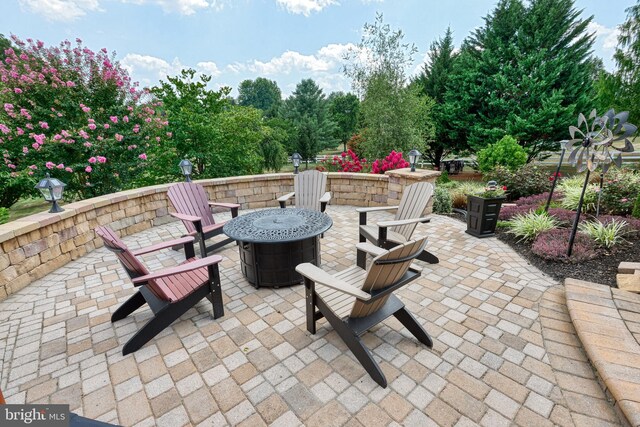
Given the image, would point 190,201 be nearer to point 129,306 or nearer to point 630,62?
point 129,306

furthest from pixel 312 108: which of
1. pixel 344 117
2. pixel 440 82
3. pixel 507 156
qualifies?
pixel 507 156

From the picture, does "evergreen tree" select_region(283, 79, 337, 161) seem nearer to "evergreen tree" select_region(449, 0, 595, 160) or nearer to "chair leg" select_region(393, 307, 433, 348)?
"evergreen tree" select_region(449, 0, 595, 160)

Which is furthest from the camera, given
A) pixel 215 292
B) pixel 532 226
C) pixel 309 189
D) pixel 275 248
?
pixel 309 189

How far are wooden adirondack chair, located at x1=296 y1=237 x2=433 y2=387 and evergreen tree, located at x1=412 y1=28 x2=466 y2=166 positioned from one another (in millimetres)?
11056

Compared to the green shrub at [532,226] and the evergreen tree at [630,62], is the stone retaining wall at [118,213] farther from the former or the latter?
the evergreen tree at [630,62]

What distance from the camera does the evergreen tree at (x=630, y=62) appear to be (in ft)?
28.9

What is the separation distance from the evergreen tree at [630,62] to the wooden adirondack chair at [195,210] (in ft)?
43.0

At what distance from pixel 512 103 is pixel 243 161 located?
9364 mm

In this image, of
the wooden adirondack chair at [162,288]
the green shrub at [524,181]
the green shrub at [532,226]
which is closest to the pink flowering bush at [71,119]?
the wooden adirondack chair at [162,288]

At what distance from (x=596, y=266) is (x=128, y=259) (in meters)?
4.16

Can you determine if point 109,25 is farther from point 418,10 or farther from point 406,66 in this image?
point 406,66

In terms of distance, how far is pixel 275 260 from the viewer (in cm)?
259

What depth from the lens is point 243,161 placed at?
7.54 m

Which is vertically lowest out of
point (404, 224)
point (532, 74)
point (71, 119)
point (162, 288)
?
point (162, 288)
